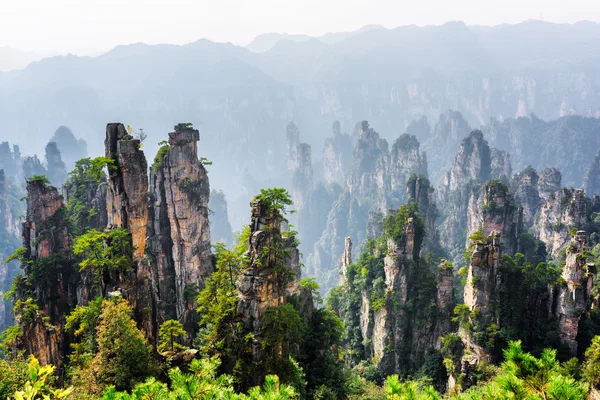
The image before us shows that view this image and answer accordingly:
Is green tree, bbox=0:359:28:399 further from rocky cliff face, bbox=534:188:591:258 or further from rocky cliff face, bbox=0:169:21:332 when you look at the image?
rocky cliff face, bbox=0:169:21:332

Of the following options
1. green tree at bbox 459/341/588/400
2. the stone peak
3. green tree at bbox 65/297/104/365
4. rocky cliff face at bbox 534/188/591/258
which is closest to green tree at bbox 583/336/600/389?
green tree at bbox 459/341/588/400

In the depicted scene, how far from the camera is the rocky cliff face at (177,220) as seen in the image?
28359 millimetres

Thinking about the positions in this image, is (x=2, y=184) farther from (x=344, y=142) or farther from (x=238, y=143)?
(x=238, y=143)

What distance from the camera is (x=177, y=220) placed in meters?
28.9

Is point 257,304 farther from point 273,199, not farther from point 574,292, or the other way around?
point 574,292

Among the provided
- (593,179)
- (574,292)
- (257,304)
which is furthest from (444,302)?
(593,179)

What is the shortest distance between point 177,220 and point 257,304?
47.4ft

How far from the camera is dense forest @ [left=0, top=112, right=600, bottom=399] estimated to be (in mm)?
12320

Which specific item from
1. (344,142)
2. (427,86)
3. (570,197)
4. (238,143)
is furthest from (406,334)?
(427,86)

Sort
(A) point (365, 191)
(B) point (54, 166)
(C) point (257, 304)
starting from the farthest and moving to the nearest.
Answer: (A) point (365, 191)
(B) point (54, 166)
(C) point (257, 304)

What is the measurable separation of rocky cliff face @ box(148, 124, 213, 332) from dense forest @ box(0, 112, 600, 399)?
10 centimetres

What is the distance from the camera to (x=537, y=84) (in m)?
170

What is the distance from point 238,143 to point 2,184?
10835cm

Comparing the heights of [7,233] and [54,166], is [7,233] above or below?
below
